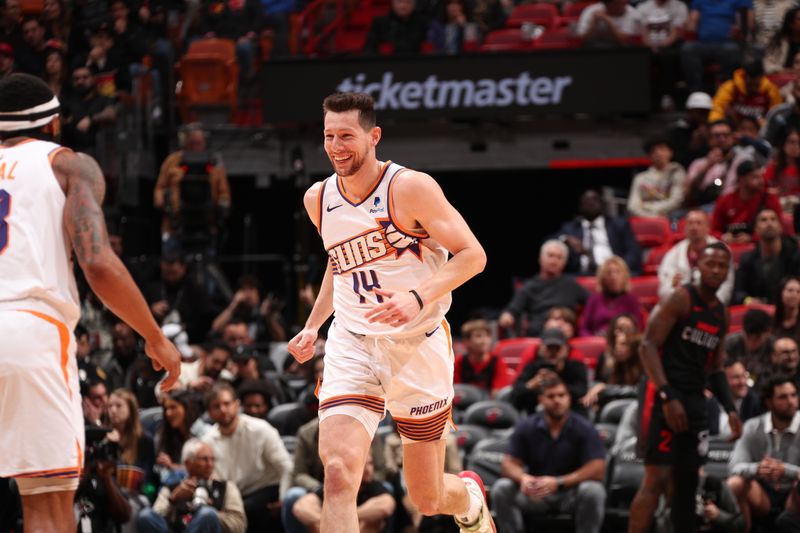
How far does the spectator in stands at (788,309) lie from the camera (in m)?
11.2

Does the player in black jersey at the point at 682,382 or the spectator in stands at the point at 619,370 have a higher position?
the player in black jersey at the point at 682,382

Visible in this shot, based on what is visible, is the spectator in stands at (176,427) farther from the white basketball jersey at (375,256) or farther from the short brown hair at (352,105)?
the short brown hair at (352,105)

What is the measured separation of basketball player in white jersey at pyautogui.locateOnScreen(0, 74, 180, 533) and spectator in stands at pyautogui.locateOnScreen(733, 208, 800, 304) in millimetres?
8473

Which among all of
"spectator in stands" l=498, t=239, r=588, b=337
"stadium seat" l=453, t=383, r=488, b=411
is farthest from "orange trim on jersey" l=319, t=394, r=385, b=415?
"spectator in stands" l=498, t=239, r=588, b=337

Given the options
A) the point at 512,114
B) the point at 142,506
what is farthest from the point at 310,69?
the point at 142,506

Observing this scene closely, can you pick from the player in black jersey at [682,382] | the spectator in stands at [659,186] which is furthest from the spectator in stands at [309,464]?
the spectator in stands at [659,186]

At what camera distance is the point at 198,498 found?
987cm

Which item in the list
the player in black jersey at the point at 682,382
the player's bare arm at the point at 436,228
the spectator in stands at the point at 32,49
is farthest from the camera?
the spectator in stands at the point at 32,49

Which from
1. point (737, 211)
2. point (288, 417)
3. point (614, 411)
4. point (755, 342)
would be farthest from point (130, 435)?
point (737, 211)

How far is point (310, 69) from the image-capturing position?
1678 cm

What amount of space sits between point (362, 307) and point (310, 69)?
1119cm

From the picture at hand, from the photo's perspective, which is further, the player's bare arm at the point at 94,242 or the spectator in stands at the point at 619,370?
the spectator in stands at the point at 619,370

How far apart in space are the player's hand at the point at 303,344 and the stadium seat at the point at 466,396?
5641mm

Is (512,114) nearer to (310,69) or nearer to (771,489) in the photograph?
(310,69)
